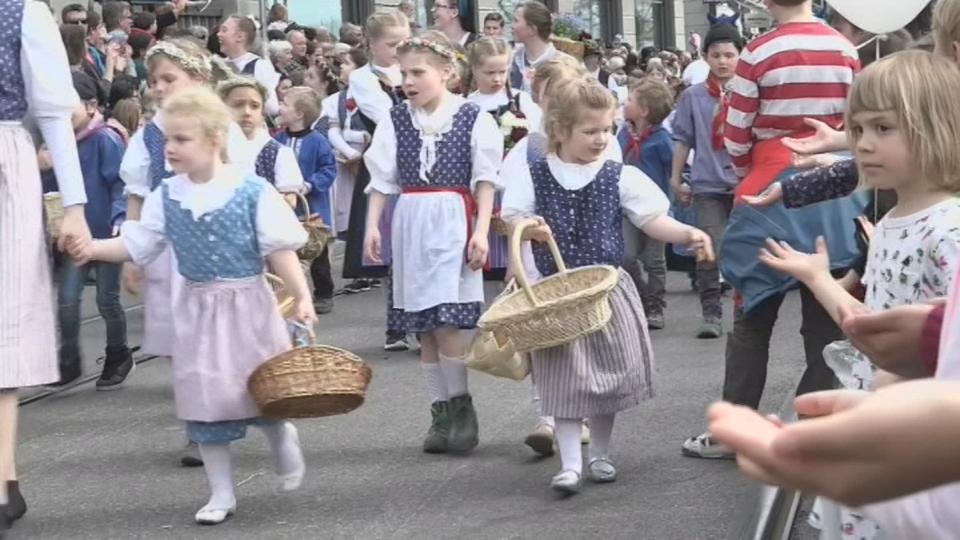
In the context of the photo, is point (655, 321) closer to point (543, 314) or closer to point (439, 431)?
point (439, 431)

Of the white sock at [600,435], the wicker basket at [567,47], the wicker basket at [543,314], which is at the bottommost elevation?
the white sock at [600,435]

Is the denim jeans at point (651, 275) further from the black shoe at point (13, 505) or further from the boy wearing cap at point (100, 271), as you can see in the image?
the black shoe at point (13, 505)

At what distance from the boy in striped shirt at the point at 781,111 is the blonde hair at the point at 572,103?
18.9 inches

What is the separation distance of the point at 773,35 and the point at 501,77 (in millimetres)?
3298

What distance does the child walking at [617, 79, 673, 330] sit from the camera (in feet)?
35.7

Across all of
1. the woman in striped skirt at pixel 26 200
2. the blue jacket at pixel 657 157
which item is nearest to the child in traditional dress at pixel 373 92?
the blue jacket at pixel 657 157

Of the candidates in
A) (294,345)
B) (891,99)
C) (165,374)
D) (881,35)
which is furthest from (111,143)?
(891,99)

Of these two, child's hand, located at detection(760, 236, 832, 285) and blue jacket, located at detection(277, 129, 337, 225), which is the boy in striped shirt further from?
blue jacket, located at detection(277, 129, 337, 225)

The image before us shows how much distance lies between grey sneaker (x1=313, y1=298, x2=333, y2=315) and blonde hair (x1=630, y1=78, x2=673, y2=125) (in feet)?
8.41

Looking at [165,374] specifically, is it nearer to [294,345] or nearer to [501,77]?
[501,77]

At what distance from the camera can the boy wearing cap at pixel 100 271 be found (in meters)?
9.15

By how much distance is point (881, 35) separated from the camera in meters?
7.36

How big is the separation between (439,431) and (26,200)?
6.61 feet

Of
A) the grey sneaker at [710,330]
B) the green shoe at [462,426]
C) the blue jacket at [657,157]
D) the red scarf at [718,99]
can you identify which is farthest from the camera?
the blue jacket at [657,157]
